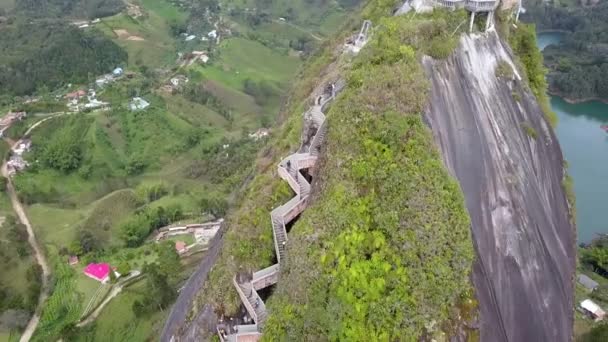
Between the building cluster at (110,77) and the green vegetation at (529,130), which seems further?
the building cluster at (110,77)

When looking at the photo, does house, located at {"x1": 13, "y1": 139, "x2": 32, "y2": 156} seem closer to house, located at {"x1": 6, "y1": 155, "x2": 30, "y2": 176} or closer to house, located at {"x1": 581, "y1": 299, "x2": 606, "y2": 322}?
house, located at {"x1": 6, "y1": 155, "x2": 30, "y2": 176}

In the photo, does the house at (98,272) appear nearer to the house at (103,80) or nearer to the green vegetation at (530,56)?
the green vegetation at (530,56)

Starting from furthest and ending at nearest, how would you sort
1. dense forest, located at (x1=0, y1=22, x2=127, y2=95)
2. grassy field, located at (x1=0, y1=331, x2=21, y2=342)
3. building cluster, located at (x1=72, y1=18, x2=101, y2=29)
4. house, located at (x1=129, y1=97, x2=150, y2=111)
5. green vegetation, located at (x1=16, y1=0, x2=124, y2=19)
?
green vegetation, located at (x1=16, y1=0, x2=124, y2=19) < building cluster, located at (x1=72, y1=18, x2=101, y2=29) < dense forest, located at (x1=0, y1=22, x2=127, y2=95) < house, located at (x1=129, y1=97, x2=150, y2=111) < grassy field, located at (x1=0, y1=331, x2=21, y2=342)

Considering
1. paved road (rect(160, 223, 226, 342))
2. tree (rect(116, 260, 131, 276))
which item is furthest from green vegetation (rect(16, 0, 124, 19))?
paved road (rect(160, 223, 226, 342))

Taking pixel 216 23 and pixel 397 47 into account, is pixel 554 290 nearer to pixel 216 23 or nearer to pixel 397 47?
pixel 397 47

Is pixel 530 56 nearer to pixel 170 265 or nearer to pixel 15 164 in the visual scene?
pixel 170 265

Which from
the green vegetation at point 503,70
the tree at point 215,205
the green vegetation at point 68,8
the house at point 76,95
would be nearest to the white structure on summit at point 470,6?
the green vegetation at point 503,70
